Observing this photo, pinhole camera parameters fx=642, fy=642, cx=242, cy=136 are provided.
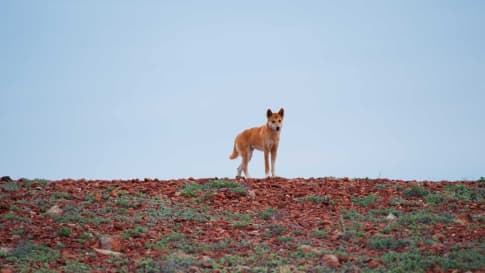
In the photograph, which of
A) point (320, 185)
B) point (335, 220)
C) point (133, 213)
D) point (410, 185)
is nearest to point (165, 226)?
point (133, 213)

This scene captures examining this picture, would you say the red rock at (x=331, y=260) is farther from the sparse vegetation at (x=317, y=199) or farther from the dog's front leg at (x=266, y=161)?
the dog's front leg at (x=266, y=161)

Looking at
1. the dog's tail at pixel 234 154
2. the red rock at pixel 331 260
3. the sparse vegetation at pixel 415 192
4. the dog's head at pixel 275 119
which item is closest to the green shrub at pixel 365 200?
the sparse vegetation at pixel 415 192

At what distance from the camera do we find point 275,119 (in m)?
18.4

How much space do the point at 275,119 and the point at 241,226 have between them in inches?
261

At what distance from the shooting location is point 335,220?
12727 millimetres

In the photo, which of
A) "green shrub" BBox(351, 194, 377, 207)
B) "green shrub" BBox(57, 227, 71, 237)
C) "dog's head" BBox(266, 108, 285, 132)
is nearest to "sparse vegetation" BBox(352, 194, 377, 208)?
"green shrub" BBox(351, 194, 377, 207)

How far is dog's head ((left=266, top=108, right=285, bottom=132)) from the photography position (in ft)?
59.9

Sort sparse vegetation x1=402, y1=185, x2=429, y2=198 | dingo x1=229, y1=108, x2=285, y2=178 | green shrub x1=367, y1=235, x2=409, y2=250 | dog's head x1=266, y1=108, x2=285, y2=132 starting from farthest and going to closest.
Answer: dingo x1=229, y1=108, x2=285, y2=178, dog's head x1=266, y1=108, x2=285, y2=132, sparse vegetation x1=402, y1=185, x2=429, y2=198, green shrub x1=367, y1=235, x2=409, y2=250

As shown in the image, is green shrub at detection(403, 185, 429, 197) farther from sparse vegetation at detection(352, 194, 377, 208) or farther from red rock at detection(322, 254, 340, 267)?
red rock at detection(322, 254, 340, 267)

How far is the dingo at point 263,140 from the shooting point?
18391 mm

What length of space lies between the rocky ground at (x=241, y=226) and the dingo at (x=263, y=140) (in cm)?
266

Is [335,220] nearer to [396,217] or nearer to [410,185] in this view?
[396,217]

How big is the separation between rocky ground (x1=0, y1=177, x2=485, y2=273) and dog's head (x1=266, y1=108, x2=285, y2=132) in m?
2.71

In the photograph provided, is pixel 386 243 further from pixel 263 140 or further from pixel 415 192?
pixel 263 140
